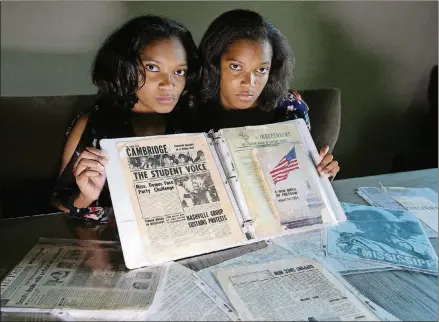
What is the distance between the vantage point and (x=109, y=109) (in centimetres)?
113

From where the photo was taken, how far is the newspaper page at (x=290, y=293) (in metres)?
0.69

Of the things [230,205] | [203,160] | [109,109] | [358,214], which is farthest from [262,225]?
[109,109]

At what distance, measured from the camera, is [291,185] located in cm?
98

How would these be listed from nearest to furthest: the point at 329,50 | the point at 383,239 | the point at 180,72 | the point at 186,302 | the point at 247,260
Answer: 1. the point at 186,302
2. the point at 247,260
3. the point at 383,239
4. the point at 180,72
5. the point at 329,50

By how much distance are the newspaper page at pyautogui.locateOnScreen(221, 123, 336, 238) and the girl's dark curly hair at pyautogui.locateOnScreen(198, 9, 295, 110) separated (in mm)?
245

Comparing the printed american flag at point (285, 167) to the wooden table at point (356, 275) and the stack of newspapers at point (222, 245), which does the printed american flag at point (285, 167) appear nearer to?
the stack of newspapers at point (222, 245)

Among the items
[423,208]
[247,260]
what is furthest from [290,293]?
[423,208]

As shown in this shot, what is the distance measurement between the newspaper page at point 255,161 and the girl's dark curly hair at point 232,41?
245mm

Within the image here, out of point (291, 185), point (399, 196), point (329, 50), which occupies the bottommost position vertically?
point (399, 196)

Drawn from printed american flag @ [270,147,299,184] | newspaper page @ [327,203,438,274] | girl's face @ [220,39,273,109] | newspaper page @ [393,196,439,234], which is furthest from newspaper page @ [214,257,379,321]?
girl's face @ [220,39,273,109]

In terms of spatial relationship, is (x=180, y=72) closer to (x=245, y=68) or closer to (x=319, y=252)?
(x=245, y=68)

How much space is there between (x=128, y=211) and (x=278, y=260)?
32 cm

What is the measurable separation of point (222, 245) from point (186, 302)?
0.58 ft

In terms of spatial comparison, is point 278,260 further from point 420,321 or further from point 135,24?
point 135,24
